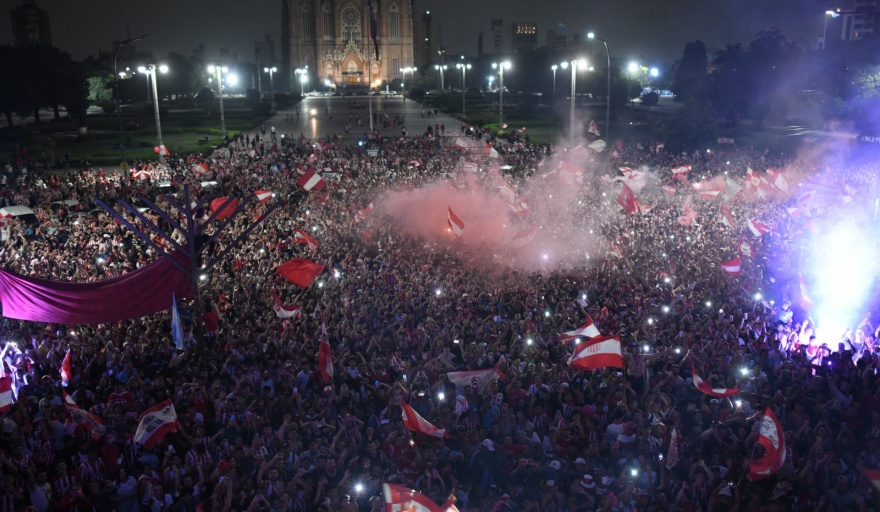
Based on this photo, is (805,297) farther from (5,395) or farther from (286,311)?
(5,395)

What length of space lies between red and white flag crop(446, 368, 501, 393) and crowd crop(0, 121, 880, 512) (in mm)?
96

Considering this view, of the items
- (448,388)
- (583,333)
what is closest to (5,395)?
(448,388)

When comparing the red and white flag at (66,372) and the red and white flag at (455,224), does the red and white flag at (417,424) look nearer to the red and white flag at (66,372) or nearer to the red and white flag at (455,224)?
the red and white flag at (66,372)

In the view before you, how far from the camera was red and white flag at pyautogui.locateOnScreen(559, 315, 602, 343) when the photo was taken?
12.2 meters

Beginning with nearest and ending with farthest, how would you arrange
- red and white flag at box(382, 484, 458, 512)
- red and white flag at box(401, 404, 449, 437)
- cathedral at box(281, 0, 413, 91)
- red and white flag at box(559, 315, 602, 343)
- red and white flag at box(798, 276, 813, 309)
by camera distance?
red and white flag at box(382, 484, 458, 512)
red and white flag at box(401, 404, 449, 437)
red and white flag at box(559, 315, 602, 343)
red and white flag at box(798, 276, 813, 309)
cathedral at box(281, 0, 413, 91)

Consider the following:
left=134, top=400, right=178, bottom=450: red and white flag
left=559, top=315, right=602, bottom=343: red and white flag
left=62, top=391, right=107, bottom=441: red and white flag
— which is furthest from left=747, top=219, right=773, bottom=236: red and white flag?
left=62, top=391, right=107, bottom=441: red and white flag

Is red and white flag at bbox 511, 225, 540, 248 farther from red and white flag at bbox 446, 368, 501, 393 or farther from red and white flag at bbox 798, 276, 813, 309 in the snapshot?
red and white flag at bbox 446, 368, 501, 393

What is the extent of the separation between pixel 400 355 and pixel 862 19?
16570 cm

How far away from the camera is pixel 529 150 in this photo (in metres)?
39.4

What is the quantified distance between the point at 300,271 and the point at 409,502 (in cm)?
842

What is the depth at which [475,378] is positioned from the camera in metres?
10.8

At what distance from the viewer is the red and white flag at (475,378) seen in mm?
10703

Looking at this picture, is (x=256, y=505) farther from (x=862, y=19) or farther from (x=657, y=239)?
(x=862, y=19)

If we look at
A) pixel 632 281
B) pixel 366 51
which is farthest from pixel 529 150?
pixel 366 51
